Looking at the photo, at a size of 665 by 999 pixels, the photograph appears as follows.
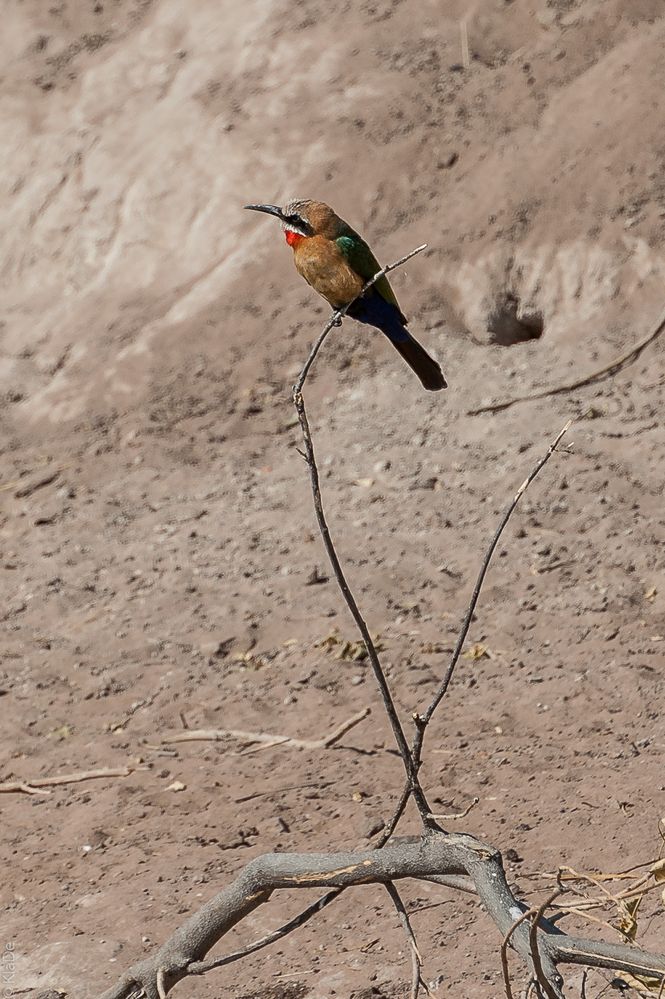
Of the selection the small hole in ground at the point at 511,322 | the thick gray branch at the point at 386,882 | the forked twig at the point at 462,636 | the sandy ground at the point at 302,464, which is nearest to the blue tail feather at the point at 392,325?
the sandy ground at the point at 302,464

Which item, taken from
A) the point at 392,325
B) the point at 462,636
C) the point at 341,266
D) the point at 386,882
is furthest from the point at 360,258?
the point at 386,882

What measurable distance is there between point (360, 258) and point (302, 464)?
8.01 feet

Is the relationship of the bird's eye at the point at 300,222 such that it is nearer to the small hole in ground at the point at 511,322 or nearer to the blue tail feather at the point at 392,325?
the blue tail feather at the point at 392,325

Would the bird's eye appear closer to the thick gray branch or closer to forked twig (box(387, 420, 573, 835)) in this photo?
forked twig (box(387, 420, 573, 835))

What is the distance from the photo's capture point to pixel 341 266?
3309mm

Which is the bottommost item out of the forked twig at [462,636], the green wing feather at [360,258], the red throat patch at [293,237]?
the green wing feather at [360,258]

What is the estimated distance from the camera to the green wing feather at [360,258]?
3.34 meters

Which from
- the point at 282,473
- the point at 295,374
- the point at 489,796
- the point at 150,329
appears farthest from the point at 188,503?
the point at 489,796

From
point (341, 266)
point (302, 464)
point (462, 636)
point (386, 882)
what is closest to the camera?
point (462, 636)

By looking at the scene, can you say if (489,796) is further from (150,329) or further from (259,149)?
(259,149)

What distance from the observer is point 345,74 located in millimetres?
7113

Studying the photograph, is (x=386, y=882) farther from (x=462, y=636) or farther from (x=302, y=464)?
(x=302, y=464)

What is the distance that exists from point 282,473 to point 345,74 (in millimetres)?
2765

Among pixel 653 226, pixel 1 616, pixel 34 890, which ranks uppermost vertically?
pixel 34 890
